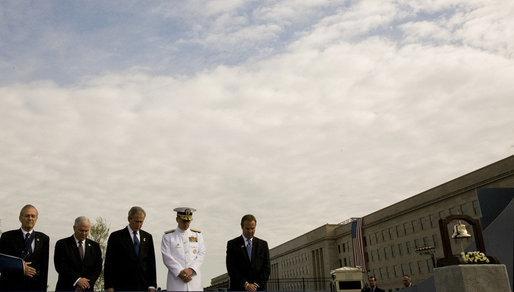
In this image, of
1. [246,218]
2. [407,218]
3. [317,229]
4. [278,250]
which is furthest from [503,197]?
[278,250]

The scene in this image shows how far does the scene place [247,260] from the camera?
888cm

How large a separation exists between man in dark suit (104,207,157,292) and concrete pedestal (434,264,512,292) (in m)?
8.64

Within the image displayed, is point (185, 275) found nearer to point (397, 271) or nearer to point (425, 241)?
point (425, 241)

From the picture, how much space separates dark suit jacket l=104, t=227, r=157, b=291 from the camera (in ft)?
26.0

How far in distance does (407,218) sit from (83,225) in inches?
2682

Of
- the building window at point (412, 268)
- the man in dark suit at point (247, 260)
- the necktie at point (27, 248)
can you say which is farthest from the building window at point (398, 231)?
the necktie at point (27, 248)

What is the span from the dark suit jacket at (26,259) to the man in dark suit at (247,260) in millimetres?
3296

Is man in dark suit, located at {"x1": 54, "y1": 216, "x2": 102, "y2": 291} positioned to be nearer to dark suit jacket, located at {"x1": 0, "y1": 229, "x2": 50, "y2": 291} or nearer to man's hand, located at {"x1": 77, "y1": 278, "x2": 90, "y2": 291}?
man's hand, located at {"x1": 77, "y1": 278, "x2": 90, "y2": 291}

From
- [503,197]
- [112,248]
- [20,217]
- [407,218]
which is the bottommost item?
[112,248]

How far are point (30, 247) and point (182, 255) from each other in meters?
2.67

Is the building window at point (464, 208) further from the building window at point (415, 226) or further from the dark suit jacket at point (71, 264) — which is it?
the dark suit jacket at point (71, 264)

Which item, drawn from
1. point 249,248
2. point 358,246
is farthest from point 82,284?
point 358,246

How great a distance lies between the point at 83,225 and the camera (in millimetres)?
7918

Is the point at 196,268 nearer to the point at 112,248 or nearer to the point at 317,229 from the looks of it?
the point at 112,248
